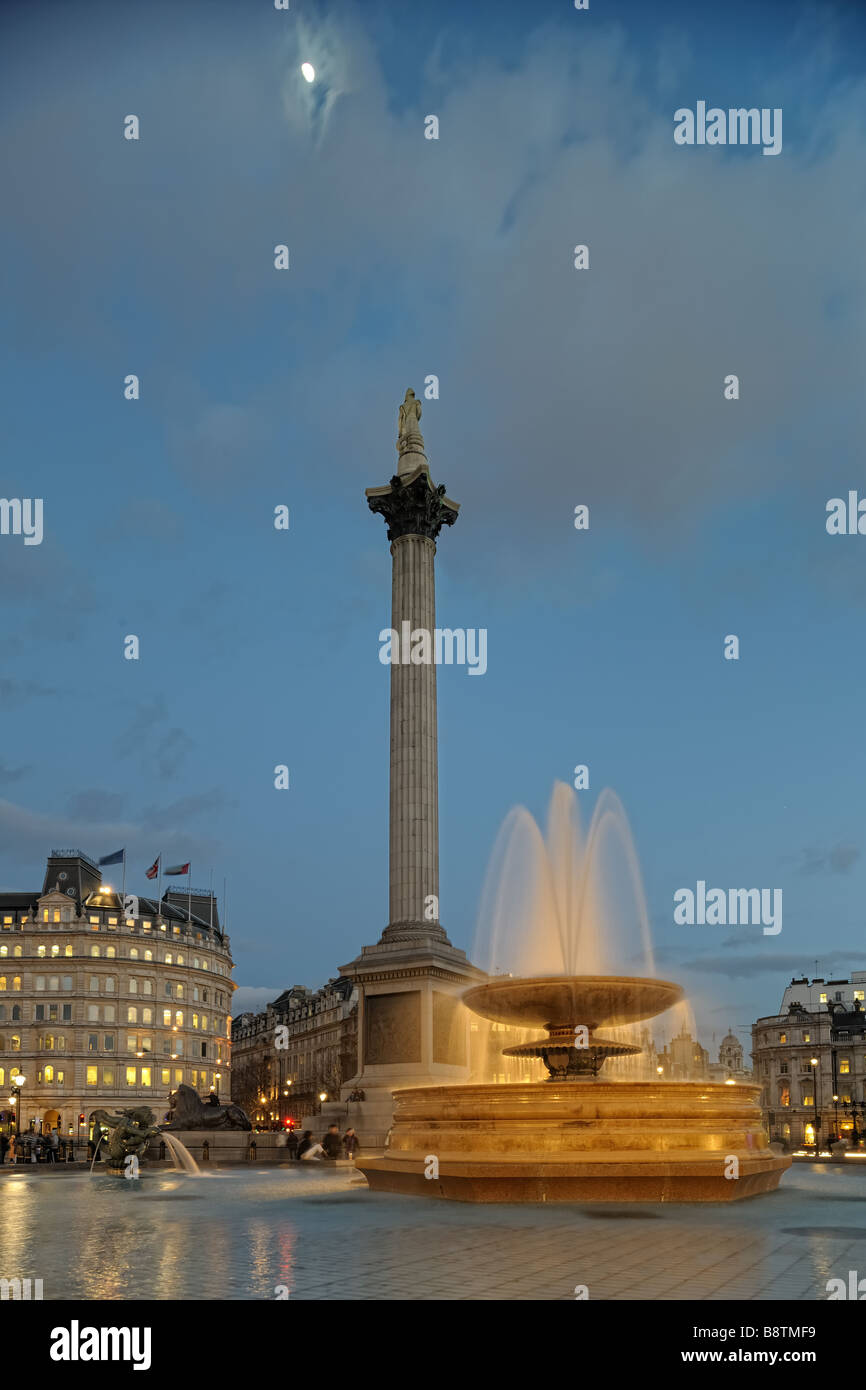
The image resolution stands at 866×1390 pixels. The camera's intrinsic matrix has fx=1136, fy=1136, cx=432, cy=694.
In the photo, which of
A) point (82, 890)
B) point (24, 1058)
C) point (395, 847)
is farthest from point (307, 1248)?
point (82, 890)

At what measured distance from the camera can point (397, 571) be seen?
44.7 meters

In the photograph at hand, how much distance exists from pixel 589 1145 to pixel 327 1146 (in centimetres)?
1824

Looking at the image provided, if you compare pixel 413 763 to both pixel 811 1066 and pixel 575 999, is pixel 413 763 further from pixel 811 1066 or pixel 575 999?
pixel 811 1066

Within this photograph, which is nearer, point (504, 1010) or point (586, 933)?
point (504, 1010)

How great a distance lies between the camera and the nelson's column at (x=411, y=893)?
117ft

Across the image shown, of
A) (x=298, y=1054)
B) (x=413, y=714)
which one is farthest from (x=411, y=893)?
(x=298, y=1054)

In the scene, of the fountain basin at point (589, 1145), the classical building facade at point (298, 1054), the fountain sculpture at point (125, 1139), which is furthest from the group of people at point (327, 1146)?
the classical building facade at point (298, 1054)

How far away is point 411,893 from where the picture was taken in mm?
40312

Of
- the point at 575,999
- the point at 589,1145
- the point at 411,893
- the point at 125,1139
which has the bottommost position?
the point at 125,1139

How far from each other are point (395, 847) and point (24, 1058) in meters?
62.2

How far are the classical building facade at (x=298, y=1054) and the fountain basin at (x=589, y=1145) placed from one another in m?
67.9

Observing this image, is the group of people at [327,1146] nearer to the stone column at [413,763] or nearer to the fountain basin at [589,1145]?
the stone column at [413,763]

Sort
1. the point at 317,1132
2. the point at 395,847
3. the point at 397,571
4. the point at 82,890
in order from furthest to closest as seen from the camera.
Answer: the point at 82,890
the point at 397,571
the point at 395,847
the point at 317,1132
